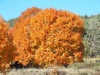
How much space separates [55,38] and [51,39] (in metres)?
0.65

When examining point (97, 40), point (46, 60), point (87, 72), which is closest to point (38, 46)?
point (46, 60)

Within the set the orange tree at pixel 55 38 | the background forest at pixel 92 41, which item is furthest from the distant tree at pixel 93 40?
the orange tree at pixel 55 38

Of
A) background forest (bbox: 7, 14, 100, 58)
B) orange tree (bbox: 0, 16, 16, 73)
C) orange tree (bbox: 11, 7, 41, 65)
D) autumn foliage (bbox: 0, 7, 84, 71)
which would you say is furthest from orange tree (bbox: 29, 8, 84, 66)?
background forest (bbox: 7, 14, 100, 58)

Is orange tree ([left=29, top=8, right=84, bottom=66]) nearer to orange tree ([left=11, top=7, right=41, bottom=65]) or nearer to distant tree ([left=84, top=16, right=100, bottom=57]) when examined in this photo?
orange tree ([left=11, top=7, right=41, bottom=65])

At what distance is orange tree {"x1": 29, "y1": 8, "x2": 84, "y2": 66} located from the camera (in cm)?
5300

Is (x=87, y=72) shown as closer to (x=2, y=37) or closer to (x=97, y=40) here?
(x=2, y=37)

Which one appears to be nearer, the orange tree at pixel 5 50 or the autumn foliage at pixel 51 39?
the orange tree at pixel 5 50

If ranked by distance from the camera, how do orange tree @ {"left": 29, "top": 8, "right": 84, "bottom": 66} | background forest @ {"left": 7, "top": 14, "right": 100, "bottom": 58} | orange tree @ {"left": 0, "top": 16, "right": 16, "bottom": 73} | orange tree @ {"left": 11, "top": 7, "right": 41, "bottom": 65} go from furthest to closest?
background forest @ {"left": 7, "top": 14, "right": 100, "bottom": 58} → orange tree @ {"left": 11, "top": 7, "right": 41, "bottom": 65} → orange tree @ {"left": 29, "top": 8, "right": 84, "bottom": 66} → orange tree @ {"left": 0, "top": 16, "right": 16, "bottom": 73}

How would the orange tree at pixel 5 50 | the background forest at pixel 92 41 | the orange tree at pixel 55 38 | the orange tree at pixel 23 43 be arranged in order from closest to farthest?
A: the orange tree at pixel 5 50
the orange tree at pixel 55 38
the orange tree at pixel 23 43
the background forest at pixel 92 41

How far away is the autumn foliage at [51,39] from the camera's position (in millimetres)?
53094

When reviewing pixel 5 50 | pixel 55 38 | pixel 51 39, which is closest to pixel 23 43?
pixel 51 39

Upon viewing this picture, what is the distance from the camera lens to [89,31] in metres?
112

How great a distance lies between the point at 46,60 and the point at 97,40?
192ft

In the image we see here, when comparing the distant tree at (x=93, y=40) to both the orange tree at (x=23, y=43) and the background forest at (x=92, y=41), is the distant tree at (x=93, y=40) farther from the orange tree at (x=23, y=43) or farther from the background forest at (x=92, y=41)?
the orange tree at (x=23, y=43)
